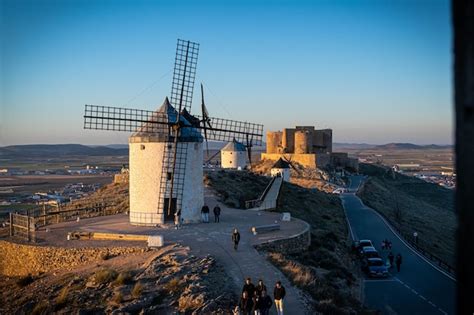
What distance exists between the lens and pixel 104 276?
12828mm

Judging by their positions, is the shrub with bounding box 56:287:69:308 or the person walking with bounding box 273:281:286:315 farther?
the shrub with bounding box 56:287:69:308

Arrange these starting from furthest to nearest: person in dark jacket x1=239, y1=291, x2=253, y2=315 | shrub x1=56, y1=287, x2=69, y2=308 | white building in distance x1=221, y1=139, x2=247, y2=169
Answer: white building in distance x1=221, y1=139, x2=247, y2=169
shrub x1=56, y1=287, x2=69, y2=308
person in dark jacket x1=239, y1=291, x2=253, y2=315

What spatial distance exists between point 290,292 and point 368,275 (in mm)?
7618

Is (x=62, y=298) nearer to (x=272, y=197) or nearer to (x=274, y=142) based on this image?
(x=272, y=197)

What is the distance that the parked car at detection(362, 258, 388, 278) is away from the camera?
1769 cm

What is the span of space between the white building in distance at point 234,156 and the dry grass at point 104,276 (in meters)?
33.5

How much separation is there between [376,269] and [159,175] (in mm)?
9023

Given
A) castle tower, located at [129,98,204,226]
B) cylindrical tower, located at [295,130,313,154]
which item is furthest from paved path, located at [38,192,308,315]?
cylindrical tower, located at [295,130,313,154]

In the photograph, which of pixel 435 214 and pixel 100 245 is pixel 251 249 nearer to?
pixel 100 245

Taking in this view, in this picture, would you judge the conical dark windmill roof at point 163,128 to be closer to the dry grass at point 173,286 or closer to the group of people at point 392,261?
the dry grass at point 173,286

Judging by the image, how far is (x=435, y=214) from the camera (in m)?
45.3

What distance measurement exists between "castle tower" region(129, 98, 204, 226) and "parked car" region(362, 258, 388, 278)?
7.20 meters

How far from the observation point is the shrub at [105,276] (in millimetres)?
12756

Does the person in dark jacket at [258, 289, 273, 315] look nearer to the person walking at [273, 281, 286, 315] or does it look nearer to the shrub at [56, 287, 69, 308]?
the person walking at [273, 281, 286, 315]
